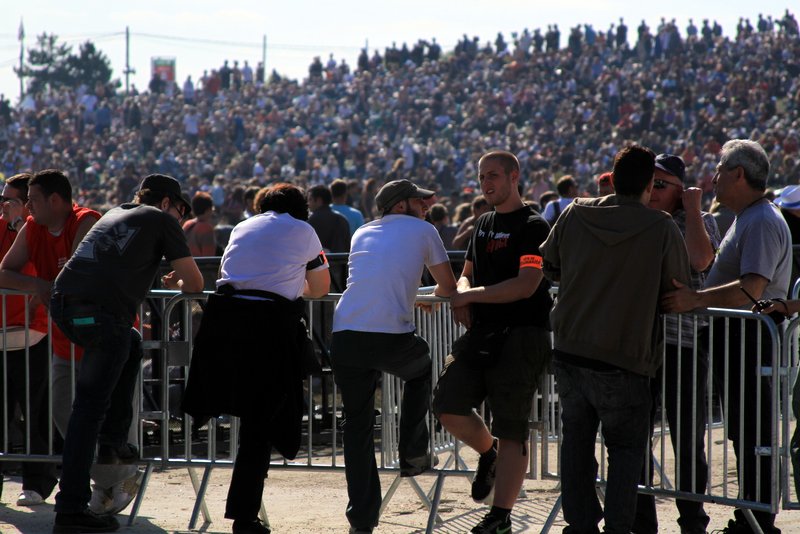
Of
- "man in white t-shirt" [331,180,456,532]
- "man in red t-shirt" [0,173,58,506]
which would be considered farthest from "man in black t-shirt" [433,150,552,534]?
"man in red t-shirt" [0,173,58,506]

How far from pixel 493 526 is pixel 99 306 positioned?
2072 millimetres

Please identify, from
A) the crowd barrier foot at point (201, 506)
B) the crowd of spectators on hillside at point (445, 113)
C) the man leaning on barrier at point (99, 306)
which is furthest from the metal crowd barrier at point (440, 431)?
the crowd of spectators on hillside at point (445, 113)

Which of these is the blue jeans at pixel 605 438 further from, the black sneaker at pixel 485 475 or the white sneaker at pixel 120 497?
the white sneaker at pixel 120 497

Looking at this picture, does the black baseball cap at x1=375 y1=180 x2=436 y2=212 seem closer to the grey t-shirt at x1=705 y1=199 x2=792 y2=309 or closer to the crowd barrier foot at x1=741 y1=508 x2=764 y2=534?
the grey t-shirt at x1=705 y1=199 x2=792 y2=309

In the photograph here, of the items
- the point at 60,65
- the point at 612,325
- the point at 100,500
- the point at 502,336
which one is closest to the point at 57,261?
the point at 100,500

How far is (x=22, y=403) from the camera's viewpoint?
6.78 meters

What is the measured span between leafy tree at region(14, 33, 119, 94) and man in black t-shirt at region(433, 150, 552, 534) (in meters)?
84.8

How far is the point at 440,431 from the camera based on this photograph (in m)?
5.95

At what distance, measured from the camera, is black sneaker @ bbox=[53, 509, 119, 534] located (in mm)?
5406

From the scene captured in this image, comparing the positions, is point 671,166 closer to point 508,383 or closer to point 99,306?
point 508,383

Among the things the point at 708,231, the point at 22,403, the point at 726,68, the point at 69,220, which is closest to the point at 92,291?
the point at 69,220

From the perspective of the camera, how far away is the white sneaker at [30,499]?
625 centimetres

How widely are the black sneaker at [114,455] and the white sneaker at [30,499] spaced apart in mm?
837

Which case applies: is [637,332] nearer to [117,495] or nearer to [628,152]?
[628,152]
